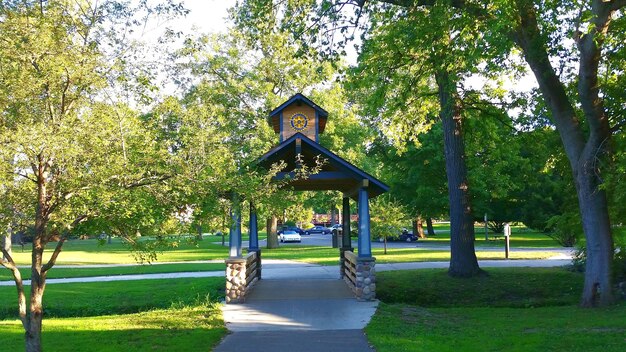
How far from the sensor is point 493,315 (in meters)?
12.8

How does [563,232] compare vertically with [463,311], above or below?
above

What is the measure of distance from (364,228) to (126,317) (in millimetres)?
5926

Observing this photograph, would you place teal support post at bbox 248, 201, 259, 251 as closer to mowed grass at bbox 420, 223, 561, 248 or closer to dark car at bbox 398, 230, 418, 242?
mowed grass at bbox 420, 223, 561, 248

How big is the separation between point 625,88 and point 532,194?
97.0 ft

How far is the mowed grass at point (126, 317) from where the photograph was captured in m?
10.2

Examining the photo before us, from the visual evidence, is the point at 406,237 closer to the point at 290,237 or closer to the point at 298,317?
the point at 290,237

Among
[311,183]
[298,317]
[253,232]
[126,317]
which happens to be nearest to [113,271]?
[253,232]

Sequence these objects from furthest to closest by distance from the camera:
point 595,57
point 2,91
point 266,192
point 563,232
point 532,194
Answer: point 532,194 < point 563,232 < point 595,57 < point 266,192 < point 2,91

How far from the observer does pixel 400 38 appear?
14.2 metres

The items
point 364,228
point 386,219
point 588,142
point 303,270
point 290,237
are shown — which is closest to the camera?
point 588,142

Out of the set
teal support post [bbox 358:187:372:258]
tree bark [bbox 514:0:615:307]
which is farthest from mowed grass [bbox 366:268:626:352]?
teal support post [bbox 358:187:372:258]

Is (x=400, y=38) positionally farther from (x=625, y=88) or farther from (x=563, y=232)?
(x=563, y=232)

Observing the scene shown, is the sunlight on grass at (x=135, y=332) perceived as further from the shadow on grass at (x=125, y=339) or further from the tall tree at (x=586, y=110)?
the tall tree at (x=586, y=110)

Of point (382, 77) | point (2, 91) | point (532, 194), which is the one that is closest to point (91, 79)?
point (2, 91)
